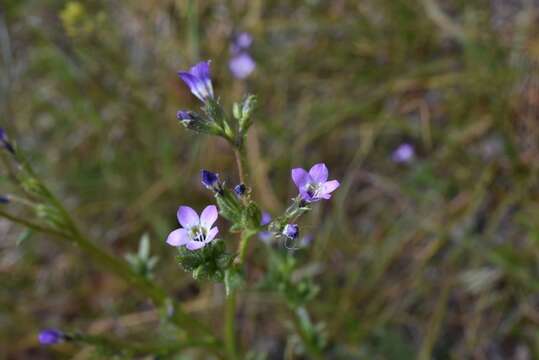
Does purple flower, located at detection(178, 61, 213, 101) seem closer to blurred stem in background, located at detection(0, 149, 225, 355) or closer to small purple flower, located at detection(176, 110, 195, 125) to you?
small purple flower, located at detection(176, 110, 195, 125)

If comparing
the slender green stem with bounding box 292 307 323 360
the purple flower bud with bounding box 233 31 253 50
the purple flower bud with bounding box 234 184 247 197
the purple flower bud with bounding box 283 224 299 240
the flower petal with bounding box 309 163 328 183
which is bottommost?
the purple flower bud with bounding box 283 224 299 240

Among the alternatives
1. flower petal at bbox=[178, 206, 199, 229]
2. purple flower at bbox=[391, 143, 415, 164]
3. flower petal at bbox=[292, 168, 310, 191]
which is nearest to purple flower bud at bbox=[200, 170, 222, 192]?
flower petal at bbox=[178, 206, 199, 229]

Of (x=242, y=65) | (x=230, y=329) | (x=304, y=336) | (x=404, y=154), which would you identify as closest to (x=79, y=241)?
(x=230, y=329)

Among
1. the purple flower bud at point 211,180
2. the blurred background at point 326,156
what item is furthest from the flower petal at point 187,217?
the blurred background at point 326,156

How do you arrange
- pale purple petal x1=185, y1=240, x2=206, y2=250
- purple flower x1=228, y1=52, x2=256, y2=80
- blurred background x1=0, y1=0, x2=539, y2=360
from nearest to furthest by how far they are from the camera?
1. pale purple petal x1=185, y1=240, x2=206, y2=250
2. blurred background x1=0, y1=0, x2=539, y2=360
3. purple flower x1=228, y1=52, x2=256, y2=80

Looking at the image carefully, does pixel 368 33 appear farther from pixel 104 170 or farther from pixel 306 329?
pixel 306 329

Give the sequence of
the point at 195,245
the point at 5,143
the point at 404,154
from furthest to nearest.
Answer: the point at 404,154, the point at 5,143, the point at 195,245

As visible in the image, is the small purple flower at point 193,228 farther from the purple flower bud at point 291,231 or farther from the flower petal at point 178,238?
the purple flower bud at point 291,231

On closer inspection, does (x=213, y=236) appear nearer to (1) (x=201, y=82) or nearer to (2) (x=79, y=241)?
(1) (x=201, y=82)
